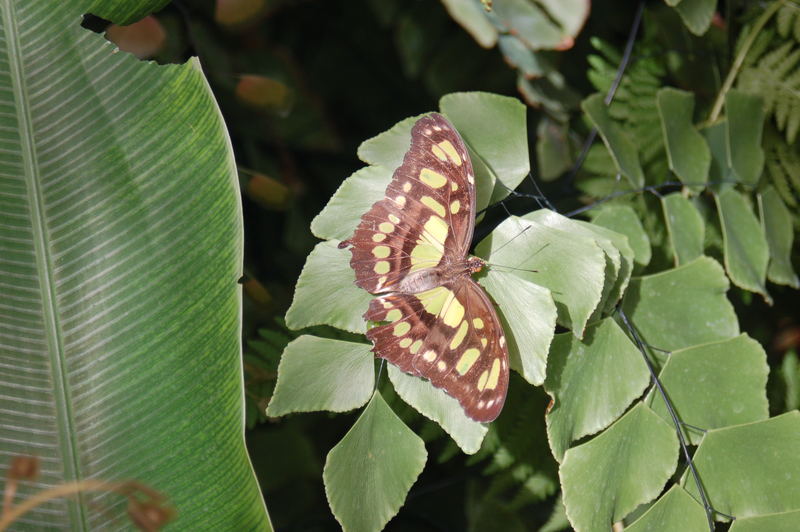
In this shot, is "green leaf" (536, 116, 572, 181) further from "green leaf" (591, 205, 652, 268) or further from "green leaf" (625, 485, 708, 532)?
"green leaf" (625, 485, 708, 532)

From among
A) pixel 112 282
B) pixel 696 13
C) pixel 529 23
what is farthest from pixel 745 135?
pixel 112 282

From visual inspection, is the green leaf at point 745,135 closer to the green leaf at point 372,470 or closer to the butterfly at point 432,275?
the butterfly at point 432,275

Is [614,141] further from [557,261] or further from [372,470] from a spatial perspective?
[372,470]

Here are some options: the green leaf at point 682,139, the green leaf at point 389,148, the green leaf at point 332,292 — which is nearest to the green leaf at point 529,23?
the green leaf at point 682,139

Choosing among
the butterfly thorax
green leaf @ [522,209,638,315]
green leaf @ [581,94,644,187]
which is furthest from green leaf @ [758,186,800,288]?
the butterfly thorax

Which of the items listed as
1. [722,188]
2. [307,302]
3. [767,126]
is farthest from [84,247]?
[767,126]

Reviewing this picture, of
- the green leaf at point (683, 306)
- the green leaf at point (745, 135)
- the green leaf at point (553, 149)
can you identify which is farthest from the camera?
the green leaf at point (553, 149)
